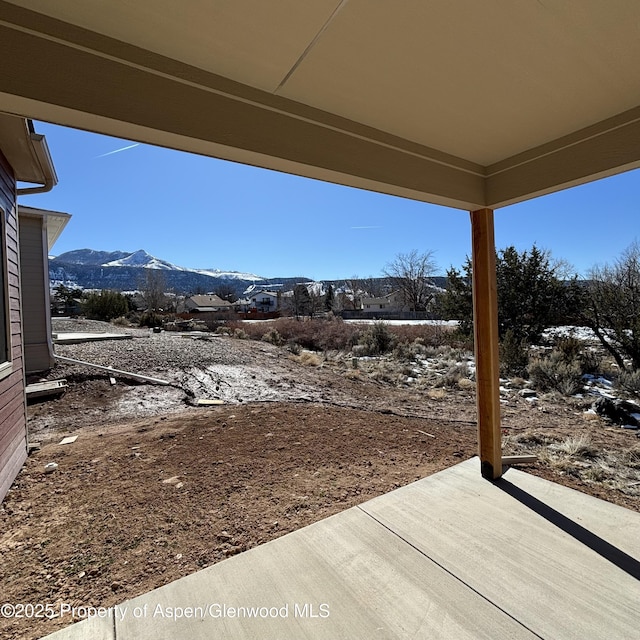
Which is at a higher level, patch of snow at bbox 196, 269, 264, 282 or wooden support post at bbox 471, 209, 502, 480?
patch of snow at bbox 196, 269, 264, 282

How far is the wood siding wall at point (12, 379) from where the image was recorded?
2744 mm

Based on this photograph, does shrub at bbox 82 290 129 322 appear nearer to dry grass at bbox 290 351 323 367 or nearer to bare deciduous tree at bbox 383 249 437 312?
dry grass at bbox 290 351 323 367

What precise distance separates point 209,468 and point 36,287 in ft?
18.8

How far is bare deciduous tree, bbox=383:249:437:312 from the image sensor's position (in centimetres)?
2456

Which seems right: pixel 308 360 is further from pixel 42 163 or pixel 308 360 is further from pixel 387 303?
pixel 387 303

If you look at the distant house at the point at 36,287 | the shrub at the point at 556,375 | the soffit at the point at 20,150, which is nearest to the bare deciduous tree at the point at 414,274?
the shrub at the point at 556,375

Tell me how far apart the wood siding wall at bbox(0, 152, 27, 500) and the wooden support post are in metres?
3.54

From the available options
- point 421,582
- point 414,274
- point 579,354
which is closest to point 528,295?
point 579,354

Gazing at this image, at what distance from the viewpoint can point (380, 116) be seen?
1896 millimetres

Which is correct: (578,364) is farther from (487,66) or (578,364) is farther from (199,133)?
(199,133)

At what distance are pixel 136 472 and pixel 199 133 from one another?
272cm

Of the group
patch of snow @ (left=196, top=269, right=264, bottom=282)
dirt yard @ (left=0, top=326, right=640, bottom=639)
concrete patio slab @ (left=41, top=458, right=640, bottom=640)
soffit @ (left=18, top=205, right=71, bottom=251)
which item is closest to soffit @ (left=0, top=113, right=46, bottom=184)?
dirt yard @ (left=0, top=326, right=640, bottom=639)

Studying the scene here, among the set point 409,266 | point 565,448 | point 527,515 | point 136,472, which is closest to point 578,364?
point 565,448

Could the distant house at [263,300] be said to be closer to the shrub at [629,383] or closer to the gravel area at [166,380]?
the gravel area at [166,380]
